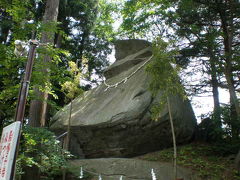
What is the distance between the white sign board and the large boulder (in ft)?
16.6

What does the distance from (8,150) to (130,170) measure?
17.7 ft

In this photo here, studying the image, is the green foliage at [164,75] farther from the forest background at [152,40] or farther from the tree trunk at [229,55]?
the tree trunk at [229,55]

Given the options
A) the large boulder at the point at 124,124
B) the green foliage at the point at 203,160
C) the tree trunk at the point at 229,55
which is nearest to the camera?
the green foliage at the point at 203,160

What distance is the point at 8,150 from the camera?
356cm

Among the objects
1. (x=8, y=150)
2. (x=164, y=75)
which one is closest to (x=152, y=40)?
(x=164, y=75)

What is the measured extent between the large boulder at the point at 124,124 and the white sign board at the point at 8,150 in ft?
16.6

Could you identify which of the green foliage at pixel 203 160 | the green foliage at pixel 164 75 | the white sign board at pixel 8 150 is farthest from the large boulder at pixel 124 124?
the white sign board at pixel 8 150

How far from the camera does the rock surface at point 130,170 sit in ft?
26.7

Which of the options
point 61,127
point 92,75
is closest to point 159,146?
point 61,127

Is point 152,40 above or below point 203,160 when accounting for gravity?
above

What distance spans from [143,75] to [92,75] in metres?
7.59

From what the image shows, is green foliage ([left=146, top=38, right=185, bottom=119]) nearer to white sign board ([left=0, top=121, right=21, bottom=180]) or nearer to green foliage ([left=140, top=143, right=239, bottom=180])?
green foliage ([left=140, top=143, right=239, bottom=180])

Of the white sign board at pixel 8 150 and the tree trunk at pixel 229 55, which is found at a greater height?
the tree trunk at pixel 229 55

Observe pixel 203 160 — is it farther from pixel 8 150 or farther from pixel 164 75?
pixel 8 150
